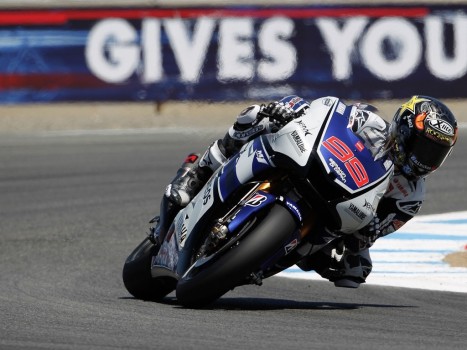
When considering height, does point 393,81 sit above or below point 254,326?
below

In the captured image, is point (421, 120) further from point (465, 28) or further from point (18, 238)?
point (465, 28)

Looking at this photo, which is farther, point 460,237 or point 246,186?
point 460,237

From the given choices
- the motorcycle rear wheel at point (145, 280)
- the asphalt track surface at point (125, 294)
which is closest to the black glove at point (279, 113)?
the asphalt track surface at point (125, 294)

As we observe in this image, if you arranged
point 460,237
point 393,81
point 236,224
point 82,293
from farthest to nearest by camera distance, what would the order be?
1. point 393,81
2. point 460,237
3. point 82,293
4. point 236,224

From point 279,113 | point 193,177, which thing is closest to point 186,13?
point 193,177

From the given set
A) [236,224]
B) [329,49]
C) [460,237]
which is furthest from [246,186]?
[329,49]

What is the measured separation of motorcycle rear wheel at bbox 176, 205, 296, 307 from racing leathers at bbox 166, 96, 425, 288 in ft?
1.56

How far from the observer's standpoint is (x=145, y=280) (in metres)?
7.52

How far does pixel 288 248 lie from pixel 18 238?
4.62 m

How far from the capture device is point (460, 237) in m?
10.3

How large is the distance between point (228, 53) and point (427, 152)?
12.1m

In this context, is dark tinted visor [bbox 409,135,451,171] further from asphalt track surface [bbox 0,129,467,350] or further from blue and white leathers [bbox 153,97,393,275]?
asphalt track surface [bbox 0,129,467,350]

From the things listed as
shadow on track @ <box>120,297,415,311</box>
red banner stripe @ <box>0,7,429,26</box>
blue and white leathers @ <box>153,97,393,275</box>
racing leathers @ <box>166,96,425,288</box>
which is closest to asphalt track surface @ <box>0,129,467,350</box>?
shadow on track @ <box>120,297,415,311</box>

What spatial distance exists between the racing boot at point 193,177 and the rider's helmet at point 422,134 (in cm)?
117
